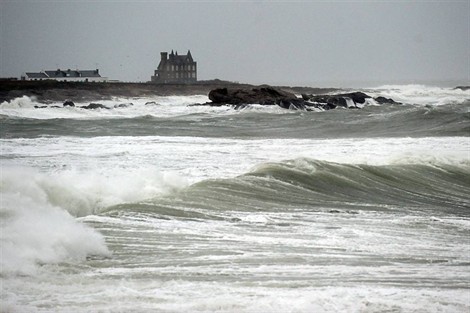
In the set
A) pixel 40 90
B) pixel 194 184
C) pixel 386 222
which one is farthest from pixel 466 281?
pixel 40 90

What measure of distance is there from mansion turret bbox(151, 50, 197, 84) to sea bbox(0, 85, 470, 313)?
10983 cm

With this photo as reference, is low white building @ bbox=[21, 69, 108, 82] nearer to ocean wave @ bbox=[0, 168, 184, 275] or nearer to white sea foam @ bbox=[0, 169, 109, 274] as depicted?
ocean wave @ bbox=[0, 168, 184, 275]

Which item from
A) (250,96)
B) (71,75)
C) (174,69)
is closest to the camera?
(250,96)

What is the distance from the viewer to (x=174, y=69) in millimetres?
127188

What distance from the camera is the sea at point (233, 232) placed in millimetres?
5602

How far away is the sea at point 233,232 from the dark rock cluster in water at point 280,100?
2403 cm

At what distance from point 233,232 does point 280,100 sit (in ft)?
113

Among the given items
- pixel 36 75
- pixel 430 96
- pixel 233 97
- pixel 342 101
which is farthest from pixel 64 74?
pixel 342 101

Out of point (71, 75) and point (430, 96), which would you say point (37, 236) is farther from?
point (71, 75)

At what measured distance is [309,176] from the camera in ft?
40.3

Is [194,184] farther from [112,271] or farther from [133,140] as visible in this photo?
[133,140]

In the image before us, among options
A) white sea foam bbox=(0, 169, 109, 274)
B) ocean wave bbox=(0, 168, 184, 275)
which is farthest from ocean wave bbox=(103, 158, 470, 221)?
white sea foam bbox=(0, 169, 109, 274)

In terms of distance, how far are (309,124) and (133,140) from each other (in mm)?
11065

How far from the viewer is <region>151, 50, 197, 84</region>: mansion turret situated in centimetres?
12609
